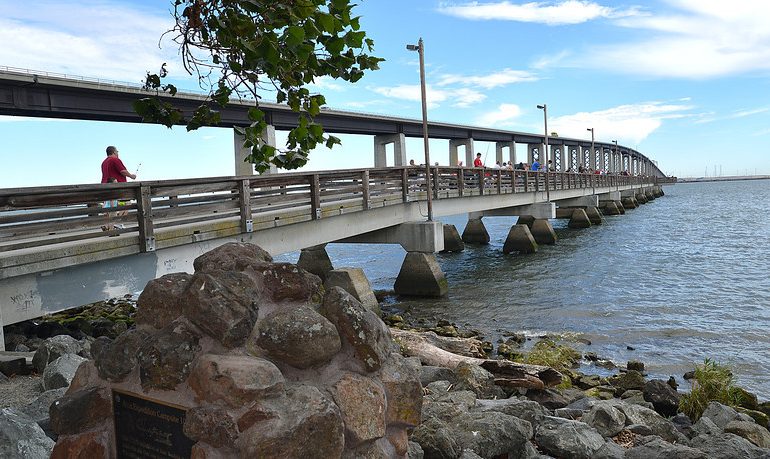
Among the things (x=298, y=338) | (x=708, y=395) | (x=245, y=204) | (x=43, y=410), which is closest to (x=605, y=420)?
(x=708, y=395)

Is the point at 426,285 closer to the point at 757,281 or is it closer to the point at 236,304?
the point at 757,281

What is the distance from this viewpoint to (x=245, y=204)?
482 inches

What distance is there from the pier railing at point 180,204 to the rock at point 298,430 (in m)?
6.53

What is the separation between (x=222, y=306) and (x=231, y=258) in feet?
2.29

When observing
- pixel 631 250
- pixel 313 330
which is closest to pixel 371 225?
pixel 313 330

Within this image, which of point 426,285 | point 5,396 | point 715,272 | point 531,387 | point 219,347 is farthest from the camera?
point 715,272

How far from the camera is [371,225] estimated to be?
1856 centimetres

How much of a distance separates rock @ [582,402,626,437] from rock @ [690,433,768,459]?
36.9 inches

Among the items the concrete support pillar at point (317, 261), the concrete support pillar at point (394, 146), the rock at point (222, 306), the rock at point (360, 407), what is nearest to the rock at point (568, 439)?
the rock at point (360, 407)

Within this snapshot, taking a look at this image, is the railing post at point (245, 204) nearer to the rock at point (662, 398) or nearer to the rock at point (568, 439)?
the rock at point (568, 439)

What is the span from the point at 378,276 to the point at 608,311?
10.4 meters

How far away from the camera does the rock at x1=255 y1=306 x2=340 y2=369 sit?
3.49 metres

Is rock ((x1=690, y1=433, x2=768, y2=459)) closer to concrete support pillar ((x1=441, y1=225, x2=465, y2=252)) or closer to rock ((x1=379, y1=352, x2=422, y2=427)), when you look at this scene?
rock ((x1=379, y1=352, x2=422, y2=427))

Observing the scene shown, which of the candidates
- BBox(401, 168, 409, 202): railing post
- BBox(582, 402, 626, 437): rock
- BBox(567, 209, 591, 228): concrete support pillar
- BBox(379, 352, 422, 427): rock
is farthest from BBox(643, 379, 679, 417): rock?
BBox(567, 209, 591, 228): concrete support pillar
